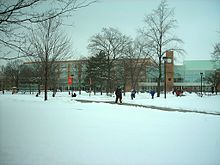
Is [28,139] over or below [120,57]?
below

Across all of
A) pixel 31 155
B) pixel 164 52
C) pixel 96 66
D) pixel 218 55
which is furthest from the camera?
pixel 96 66

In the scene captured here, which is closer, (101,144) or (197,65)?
(101,144)

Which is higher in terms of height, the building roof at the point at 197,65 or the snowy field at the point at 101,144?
the building roof at the point at 197,65

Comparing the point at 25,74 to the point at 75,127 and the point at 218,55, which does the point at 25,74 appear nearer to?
the point at 218,55

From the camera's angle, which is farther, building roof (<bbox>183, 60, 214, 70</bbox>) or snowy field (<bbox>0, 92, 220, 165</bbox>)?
building roof (<bbox>183, 60, 214, 70</bbox>)

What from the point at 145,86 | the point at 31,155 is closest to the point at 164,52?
the point at 31,155

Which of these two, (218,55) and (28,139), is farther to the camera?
(218,55)

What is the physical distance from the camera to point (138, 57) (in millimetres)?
51344

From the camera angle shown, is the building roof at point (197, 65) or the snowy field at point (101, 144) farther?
the building roof at point (197, 65)

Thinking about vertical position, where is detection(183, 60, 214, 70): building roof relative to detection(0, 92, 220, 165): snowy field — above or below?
above

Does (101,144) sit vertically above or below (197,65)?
below

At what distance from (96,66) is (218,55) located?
2981 cm

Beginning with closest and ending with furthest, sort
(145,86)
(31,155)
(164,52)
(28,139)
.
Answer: (31,155), (28,139), (164,52), (145,86)

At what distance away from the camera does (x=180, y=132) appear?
23.0 feet
